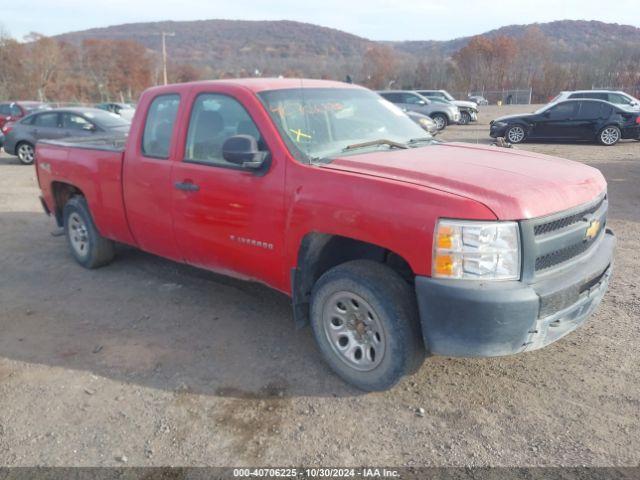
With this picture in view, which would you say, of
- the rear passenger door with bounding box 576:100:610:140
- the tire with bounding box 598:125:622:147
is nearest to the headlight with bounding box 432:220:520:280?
the rear passenger door with bounding box 576:100:610:140

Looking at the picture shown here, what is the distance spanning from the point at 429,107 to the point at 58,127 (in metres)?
15.3

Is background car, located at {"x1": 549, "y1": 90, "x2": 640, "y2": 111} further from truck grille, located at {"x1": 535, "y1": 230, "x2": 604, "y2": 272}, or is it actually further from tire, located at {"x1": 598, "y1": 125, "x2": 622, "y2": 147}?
truck grille, located at {"x1": 535, "y1": 230, "x2": 604, "y2": 272}

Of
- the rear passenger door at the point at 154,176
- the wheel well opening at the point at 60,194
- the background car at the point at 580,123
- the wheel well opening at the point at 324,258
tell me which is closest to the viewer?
the wheel well opening at the point at 324,258

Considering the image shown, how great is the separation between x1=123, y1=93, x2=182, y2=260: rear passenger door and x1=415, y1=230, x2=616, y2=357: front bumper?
2.41m

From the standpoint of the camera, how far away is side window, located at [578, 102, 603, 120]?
640 inches

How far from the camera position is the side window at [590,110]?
1627cm

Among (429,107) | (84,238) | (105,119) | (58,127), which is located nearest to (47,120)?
(58,127)

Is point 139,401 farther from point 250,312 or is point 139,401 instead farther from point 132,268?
point 132,268

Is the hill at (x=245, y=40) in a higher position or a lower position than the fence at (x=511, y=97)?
higher

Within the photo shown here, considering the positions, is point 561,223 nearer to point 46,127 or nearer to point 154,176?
point 154,176

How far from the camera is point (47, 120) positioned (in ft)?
45.0

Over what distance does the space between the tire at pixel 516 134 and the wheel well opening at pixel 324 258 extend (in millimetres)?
15388

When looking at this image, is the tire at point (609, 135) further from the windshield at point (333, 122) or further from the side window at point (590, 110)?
the windshield at point (333, 122)

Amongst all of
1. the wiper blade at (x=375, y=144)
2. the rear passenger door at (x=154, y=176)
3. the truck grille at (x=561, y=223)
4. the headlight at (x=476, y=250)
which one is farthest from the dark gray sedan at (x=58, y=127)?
the truck grille at (x=561, y=223)
